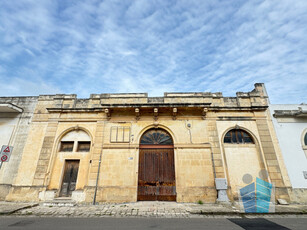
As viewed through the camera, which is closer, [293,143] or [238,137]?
[293,143]

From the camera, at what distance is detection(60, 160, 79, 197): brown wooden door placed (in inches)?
329

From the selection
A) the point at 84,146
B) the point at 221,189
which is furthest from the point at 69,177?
the point at 221,189

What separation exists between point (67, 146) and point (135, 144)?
4.33 metres

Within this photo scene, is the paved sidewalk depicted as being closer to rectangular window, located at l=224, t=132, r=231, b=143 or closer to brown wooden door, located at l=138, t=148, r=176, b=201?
brown wooden door, located at l=138, t=148, r=176, b=201

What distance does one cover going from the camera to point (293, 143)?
884 centimetres

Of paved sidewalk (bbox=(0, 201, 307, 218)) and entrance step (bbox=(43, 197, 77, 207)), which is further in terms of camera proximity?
entrance step (bbox=(43, 197, 77, 207))

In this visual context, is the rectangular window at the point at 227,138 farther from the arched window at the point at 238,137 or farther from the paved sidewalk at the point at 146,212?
the paved sidewalk at the point at 146,212

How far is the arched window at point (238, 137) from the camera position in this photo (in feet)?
29.8

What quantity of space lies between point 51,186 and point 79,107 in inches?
189

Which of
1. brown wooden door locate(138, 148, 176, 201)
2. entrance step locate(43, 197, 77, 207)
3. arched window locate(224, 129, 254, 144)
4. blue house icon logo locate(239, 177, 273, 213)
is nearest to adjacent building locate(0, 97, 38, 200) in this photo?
entrance step locate(43, 197, 77, 207)

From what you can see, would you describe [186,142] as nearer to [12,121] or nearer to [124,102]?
[124,102]

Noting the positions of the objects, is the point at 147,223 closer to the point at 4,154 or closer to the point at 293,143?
the point at 4,154

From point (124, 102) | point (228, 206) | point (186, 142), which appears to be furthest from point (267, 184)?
point (124, 102)

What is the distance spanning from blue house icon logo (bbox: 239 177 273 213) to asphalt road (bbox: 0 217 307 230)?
180cm
